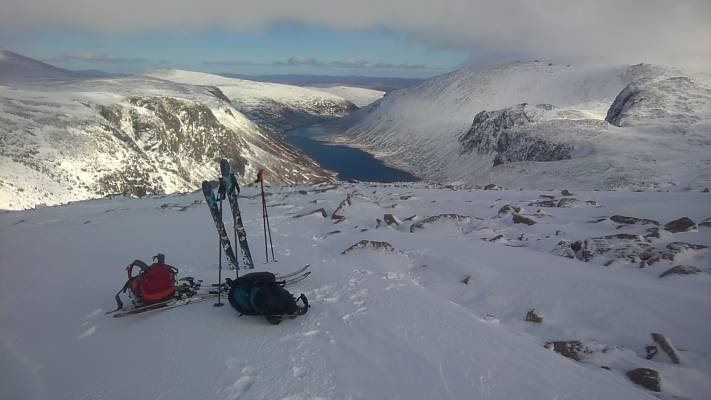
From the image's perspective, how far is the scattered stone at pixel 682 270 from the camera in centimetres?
1046

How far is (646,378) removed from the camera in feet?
23.0

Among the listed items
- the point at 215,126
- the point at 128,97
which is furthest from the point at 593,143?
the point at 128,97

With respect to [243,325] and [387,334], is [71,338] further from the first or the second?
[387,334]

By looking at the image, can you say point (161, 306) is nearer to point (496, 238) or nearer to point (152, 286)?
point (152, 286)

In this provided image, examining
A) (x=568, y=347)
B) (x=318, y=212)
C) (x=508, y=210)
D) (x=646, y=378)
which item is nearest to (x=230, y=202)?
(x=318, y=212)

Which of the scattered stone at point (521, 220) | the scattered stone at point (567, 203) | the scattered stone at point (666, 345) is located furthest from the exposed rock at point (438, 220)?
the scattered stone at point (666, 345)

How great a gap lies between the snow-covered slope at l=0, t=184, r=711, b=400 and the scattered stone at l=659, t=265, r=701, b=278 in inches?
2.9

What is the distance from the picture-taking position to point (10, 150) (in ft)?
213

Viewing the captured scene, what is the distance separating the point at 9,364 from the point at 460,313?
921 centimetres

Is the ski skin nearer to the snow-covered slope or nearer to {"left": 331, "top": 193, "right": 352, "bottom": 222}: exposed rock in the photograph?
the snow-covered slope

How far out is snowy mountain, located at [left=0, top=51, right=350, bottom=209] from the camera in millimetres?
65000

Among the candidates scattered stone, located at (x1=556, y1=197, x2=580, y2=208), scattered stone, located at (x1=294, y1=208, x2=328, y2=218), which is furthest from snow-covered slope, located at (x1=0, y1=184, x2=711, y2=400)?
scattered stone, located at (x1=556, y1=197, x2=580, y2=208)

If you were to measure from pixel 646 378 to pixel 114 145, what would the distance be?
9937 cm

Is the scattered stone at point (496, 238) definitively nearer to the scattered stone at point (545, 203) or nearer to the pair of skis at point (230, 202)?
the scattered stone at point (545, 203)
